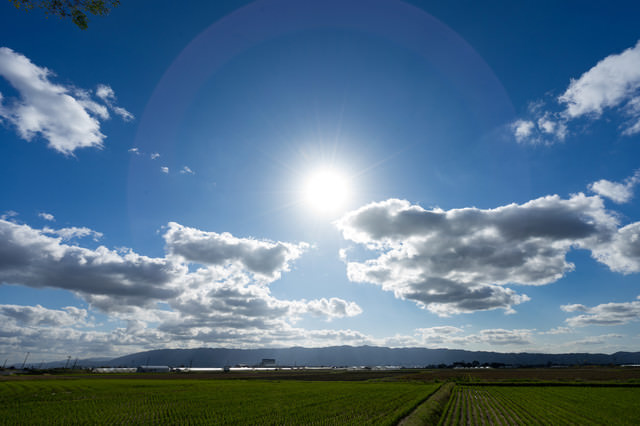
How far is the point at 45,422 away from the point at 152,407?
43.8 feet

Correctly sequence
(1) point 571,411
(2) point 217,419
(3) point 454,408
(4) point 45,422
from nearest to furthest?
(4) point 45,422 → (2) point 217,419 → (1) point 571,411 → (3) point 454,408

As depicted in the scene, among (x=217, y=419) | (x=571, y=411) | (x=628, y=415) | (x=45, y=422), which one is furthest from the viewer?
(x=571, y=411)

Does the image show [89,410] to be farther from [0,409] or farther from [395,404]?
[395,404]

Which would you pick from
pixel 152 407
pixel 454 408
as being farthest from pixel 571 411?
pixel 152 407

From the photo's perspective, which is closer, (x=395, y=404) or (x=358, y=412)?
(x=358, y=412)

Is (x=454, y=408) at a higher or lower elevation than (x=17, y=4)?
lower

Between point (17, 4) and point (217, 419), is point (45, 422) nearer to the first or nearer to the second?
point (217, 419)

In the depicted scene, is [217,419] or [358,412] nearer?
[217,419]

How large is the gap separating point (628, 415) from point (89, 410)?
2469 inches

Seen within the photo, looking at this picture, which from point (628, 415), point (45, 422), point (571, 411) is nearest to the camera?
point (45, 422)

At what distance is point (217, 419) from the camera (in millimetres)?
33062

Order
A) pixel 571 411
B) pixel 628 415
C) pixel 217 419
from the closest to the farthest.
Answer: pixel 217 419 → pixel 628 415 → pixel 571 411

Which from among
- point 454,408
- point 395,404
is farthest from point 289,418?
point 454,408

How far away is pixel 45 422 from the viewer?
100 ft
